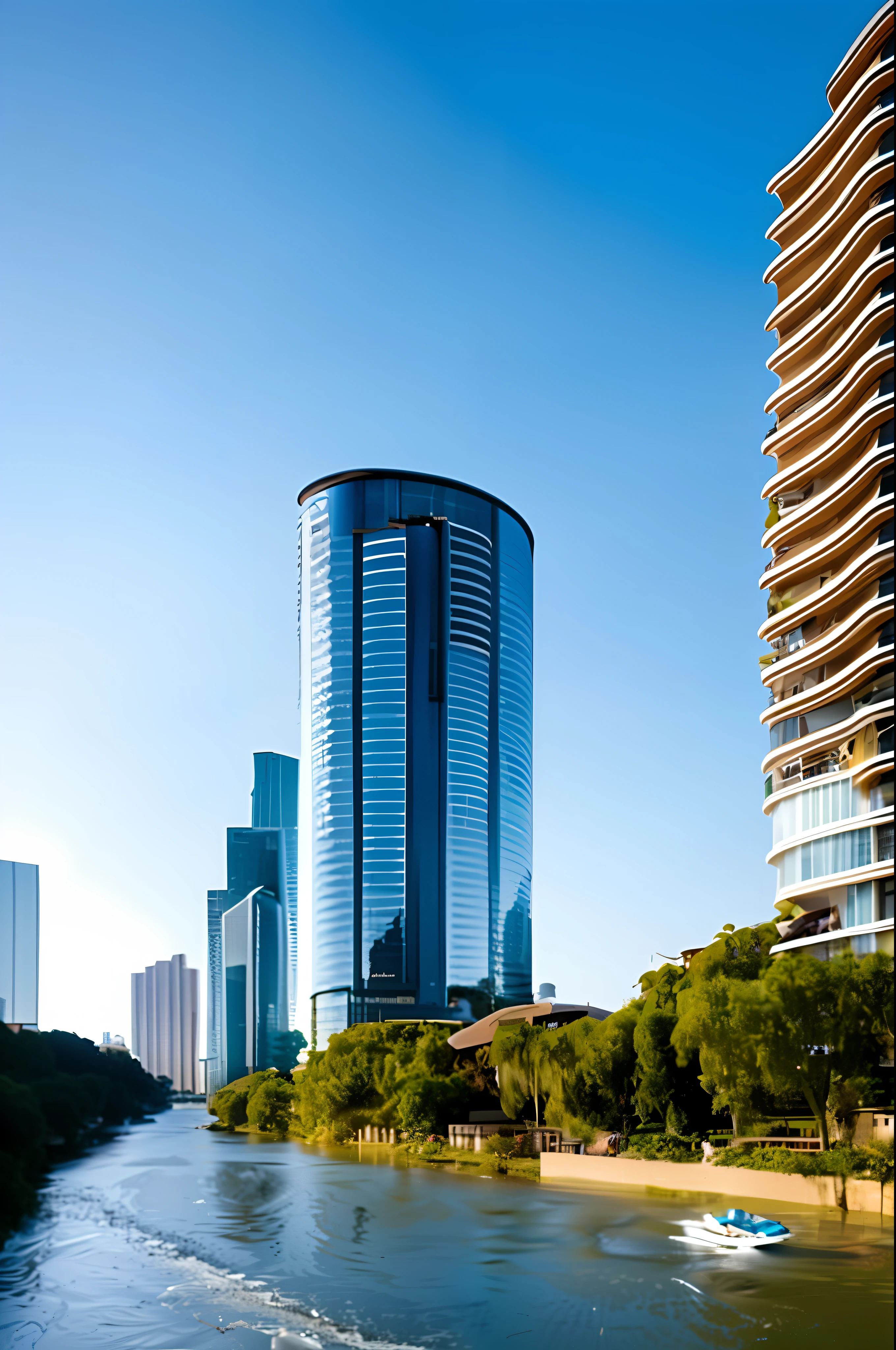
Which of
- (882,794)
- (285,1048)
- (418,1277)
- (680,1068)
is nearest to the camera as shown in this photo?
(418,1277)

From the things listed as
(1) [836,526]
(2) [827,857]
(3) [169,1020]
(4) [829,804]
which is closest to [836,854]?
(2) [827,857]

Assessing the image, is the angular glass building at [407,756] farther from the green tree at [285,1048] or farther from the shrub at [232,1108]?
the shrub at [232,1108]

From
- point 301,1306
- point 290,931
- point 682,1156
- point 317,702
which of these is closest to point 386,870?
point 317,702

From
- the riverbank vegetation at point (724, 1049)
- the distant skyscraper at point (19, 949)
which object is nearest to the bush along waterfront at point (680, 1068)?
the riverbank vegetation at point (724, 1049)

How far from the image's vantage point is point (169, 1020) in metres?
31.1

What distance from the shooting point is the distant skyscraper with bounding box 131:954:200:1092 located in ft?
74.7

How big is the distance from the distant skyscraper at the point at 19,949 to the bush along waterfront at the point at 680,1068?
28.2ft

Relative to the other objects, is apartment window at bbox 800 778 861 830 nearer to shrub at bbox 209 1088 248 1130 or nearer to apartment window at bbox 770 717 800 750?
apartment window at bbox 770 717 800 750

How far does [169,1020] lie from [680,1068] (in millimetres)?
14846

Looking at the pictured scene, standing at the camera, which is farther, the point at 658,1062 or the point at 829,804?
the point at 658,1062

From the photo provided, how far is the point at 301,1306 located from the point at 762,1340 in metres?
6.01

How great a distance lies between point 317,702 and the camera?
298 feet

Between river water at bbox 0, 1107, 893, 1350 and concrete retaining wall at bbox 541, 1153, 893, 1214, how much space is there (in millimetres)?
266

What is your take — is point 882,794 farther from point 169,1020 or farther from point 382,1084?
point 382,1084
